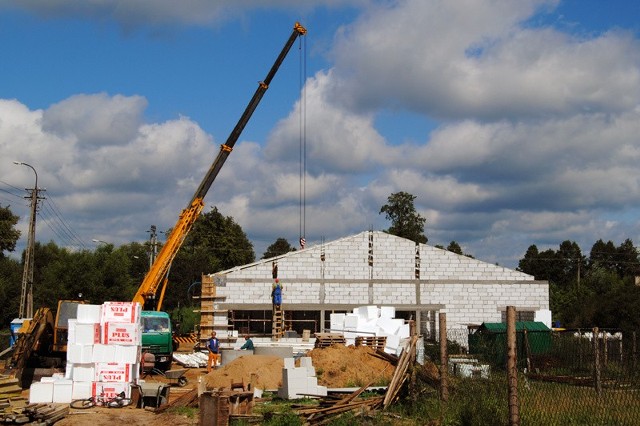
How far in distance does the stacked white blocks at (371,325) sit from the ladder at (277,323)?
16.9 ft

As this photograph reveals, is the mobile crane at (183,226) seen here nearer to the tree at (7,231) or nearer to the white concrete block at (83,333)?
the white concrete block at (83,333)

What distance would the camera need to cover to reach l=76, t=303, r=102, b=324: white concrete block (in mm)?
20797

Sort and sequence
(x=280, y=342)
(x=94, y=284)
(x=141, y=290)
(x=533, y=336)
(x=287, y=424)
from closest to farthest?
(x=287, y=424) < (x=533, y=336) < (x=141, y=290) < (x=280, y=342) < (x=94, y=284)

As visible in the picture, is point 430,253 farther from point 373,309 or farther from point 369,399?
point 369,399

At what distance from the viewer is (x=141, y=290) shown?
33.4 meters

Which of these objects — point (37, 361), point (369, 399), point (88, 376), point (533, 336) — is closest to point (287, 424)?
point (369, 399)

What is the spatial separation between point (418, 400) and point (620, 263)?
357 ft

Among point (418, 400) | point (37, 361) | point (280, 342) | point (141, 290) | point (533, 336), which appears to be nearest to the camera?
point (418, 400)

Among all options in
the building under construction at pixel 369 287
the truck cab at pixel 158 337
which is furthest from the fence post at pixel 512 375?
the building under construction at pixel 369 287

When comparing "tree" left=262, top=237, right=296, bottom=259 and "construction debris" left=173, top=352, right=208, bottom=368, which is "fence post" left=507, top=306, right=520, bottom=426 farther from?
"tree" left=262, top=237, right=296, bottom=259

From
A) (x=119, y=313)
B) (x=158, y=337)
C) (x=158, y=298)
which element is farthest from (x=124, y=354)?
(x=158, y=298)

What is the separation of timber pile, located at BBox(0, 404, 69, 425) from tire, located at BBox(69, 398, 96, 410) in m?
1.18

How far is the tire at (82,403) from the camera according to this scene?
64.2 feet

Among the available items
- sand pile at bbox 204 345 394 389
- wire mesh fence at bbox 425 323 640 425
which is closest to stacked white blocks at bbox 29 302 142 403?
sand pile at bbox 204 345 394 389
